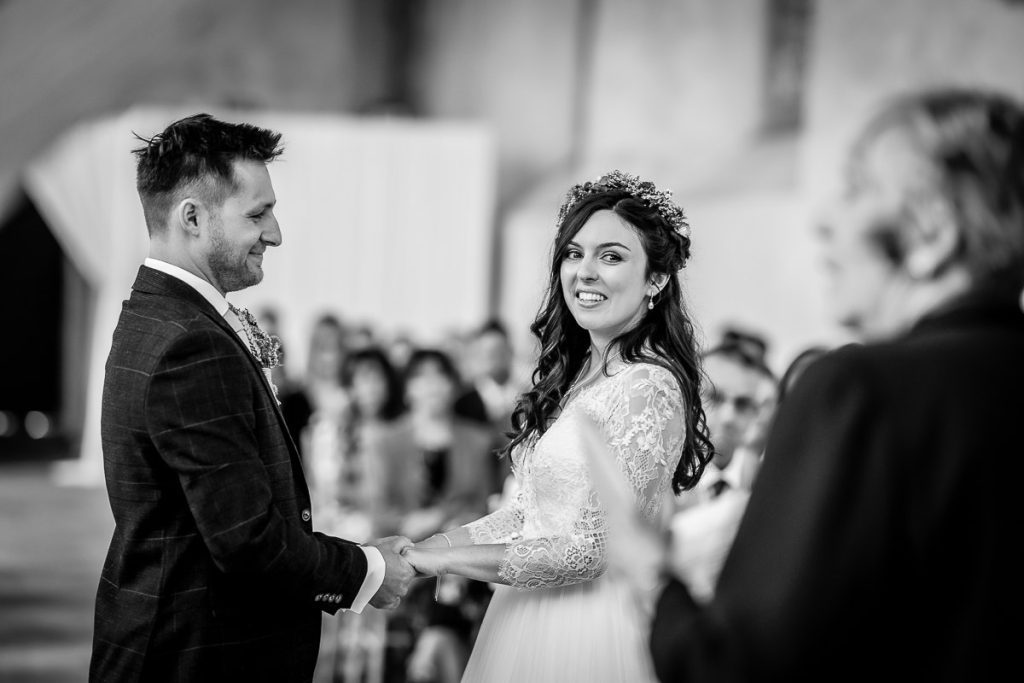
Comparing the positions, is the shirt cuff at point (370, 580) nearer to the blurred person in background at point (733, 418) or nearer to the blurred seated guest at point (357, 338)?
the blurred person in background at point (733, 418)

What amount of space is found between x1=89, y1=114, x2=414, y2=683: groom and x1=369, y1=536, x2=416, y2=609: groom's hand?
6 centimetres

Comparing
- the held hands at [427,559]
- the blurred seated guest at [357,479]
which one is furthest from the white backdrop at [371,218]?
the held hands at [427,559]

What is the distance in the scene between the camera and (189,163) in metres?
2.29

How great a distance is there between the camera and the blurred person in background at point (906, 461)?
1108 millimetres

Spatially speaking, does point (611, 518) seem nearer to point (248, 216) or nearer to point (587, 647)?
point (587, 647)

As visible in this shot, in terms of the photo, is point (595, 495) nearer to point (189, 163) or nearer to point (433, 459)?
point (189, 163)

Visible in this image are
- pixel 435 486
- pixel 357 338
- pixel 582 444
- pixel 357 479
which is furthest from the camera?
pixel 357 338

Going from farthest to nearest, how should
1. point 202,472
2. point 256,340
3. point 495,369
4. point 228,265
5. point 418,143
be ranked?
point 418,143 → point 495,369 → point 256,340 → point 228,265 → point 202,472

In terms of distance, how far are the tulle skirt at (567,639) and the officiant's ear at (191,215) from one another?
1018mm

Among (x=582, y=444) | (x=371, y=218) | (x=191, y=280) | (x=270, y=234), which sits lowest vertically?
(x=582, y=444)

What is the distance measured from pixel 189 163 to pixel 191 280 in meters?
0.23

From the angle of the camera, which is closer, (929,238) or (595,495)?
(929,238)

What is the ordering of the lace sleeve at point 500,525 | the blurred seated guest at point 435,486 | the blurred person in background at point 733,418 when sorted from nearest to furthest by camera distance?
1. the lace sleeve at point 500,525
2. the blurred person in background at point 733,418
3. the blurred seated guest at point 435,486

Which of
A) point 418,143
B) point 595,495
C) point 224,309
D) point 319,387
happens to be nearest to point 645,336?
point 595,495
